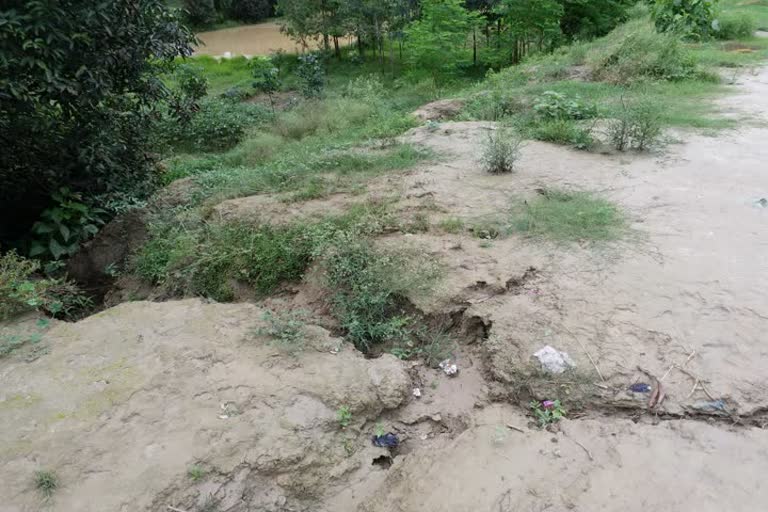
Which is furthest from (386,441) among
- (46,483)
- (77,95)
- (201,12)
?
(201,12)

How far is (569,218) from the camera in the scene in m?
3.89

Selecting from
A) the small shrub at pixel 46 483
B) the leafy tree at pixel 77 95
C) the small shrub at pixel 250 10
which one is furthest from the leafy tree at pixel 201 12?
the small shrub at pixel 46 483

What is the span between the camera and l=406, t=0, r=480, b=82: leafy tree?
12391 mm

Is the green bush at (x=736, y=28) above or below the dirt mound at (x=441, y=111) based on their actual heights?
above

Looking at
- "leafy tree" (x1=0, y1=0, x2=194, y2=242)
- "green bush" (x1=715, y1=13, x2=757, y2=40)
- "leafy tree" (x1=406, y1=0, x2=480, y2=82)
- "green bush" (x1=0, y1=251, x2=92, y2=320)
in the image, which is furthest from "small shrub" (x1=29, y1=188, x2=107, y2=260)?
"green bush" (x1=715, y1=13, x2=757, y2=40)

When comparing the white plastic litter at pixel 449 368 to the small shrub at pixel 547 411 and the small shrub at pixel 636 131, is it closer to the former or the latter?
the small shrub at pixel 547 411

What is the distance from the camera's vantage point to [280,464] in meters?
2.33

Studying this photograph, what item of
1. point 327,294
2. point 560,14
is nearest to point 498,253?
point 327,294

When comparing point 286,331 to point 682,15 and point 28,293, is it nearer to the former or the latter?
point 28,293

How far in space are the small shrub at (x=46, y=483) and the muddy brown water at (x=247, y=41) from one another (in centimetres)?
1993

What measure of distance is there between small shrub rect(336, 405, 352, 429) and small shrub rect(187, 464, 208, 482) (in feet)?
2.09

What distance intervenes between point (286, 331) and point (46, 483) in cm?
131

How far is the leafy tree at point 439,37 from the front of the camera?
40.7 ft

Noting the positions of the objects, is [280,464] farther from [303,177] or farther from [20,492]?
[303,177]
